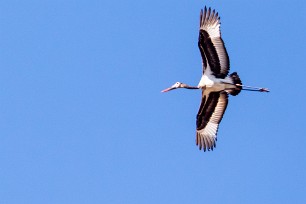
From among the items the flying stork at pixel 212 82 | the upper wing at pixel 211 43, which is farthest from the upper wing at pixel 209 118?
the upper wing at pixel 211 43

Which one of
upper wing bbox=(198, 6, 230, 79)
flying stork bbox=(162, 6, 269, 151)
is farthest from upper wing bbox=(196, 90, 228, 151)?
upper wing bbox=(198, 6, 230, 79)

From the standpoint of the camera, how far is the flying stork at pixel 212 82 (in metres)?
47.4

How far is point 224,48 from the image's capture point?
47562 mm

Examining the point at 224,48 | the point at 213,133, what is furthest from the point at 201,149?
the point at 224,48

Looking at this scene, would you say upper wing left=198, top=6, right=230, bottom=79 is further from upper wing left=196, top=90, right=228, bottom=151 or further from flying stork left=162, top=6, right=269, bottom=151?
upper wing left=196, top=90, right=228, bottom=151

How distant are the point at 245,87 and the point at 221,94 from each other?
96cm

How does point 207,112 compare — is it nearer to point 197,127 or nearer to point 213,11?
point 197,127

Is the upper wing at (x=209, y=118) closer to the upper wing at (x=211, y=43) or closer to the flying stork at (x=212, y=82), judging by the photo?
the flying stork at (x=212, y=82)

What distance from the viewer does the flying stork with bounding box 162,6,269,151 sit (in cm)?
4744

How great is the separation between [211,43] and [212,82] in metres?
1.63

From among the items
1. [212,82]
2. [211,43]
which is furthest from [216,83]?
[211,43]

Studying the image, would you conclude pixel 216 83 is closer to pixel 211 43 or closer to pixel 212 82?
pixel 212 82

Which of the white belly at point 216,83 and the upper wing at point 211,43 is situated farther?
the white belly at point 216,83

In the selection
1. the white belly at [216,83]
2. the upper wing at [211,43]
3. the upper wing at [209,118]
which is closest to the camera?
the upper wing at [211,43]
